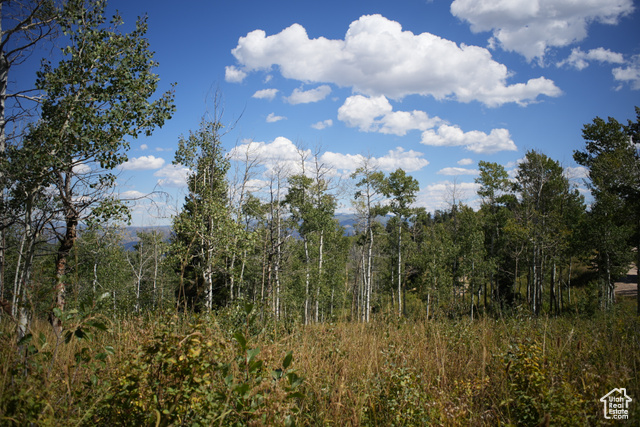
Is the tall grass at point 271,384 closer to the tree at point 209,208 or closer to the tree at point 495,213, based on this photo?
the tree at point 209,208

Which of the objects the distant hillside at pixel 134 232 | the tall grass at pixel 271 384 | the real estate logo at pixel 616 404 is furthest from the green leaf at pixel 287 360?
the distant hillside at pixel 134 232

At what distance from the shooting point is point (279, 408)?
75.3 inches

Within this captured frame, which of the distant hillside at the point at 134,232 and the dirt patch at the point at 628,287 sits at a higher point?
the distant hillside at the point at 134,232

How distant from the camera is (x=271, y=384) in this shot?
2029mm

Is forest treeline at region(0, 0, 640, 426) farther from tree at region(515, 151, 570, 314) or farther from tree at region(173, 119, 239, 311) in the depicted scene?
tree at region(515, 151, 570, 314)

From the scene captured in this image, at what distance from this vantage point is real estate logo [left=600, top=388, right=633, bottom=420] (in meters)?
2.44

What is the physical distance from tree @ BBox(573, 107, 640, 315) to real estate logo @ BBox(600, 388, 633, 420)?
677 inches

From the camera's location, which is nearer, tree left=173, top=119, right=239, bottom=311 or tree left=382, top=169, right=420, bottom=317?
tree left=173, top=119, right=239, bottom=311

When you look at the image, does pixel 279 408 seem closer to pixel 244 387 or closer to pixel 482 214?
pixel 244 387

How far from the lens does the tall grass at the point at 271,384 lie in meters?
1.98

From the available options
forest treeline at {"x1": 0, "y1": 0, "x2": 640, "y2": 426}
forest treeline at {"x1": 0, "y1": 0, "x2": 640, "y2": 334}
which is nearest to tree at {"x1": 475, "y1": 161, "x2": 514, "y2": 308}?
forest treeline at {"x1": 0, "y1": 0, "x2": 640, "y2": 334}

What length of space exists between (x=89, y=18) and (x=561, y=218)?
2768 cm

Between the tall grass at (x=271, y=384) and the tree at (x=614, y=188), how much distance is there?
50.7 ft

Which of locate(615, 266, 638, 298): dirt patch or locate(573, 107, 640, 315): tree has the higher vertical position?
locate(573, 107, 640, 315): tree
